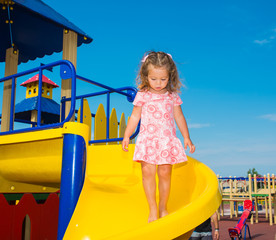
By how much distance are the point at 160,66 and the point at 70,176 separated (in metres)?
1.10

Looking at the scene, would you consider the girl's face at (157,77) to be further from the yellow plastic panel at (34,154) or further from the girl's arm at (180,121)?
the yellow plastic panel at (34,154)

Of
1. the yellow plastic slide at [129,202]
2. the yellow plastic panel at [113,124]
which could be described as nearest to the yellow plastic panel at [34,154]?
the yellow plastic slide at [129,202]

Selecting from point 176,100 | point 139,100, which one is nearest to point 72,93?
point 139,100

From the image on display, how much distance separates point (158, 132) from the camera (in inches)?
90.0

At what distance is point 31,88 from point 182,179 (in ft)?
21.7

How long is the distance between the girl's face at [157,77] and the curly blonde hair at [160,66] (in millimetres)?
24

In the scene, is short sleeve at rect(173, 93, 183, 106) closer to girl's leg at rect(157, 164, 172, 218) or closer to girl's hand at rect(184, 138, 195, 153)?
girl's hand at rect(184, 138, 195, 153)

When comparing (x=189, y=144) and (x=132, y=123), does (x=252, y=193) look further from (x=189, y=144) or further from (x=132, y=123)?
(x=132, y=123)

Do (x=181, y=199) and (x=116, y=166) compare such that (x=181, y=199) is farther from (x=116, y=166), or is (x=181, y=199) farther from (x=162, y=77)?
(x=162, y=77)

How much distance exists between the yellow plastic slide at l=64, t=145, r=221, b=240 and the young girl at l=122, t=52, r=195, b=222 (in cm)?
26

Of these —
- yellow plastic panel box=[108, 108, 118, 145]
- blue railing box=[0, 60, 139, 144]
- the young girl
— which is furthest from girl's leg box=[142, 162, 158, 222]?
yellow plastic panel box=[108, 108, 118, 145]

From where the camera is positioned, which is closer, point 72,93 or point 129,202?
point 129,202

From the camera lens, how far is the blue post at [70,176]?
241 cm

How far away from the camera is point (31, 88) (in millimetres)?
8336
